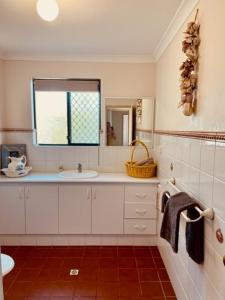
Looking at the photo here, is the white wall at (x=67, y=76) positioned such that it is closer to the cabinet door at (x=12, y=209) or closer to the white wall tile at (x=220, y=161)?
the cabinet door at (x=12, y=209)

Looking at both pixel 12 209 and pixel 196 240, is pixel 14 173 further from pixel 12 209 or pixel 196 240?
pixel 196 240

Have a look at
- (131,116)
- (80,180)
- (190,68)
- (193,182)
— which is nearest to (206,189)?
(193,182)

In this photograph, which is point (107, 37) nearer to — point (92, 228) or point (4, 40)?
point (4, 40)

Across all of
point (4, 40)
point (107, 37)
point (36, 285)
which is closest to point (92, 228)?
point (36, 285)

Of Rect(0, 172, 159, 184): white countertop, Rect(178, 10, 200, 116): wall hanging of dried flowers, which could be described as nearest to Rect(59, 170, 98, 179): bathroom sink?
Rect(0, 172, 159, 184): white countertop

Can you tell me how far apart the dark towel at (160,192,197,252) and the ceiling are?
4.59 feet

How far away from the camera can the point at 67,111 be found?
304 centimetres

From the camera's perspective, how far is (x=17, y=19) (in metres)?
1.94

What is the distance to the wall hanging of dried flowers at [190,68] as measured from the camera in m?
1.47

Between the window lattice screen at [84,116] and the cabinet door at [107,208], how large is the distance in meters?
0.78

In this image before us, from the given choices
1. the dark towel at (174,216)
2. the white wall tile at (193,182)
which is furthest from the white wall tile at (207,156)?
the dark towel at (174,216)

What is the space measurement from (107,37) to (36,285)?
244 centimetres

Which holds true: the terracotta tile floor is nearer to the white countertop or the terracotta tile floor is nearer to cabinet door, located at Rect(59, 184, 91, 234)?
cabinet door, located at Rect(59, 184, 91, 234)

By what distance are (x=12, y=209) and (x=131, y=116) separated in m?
1.82
